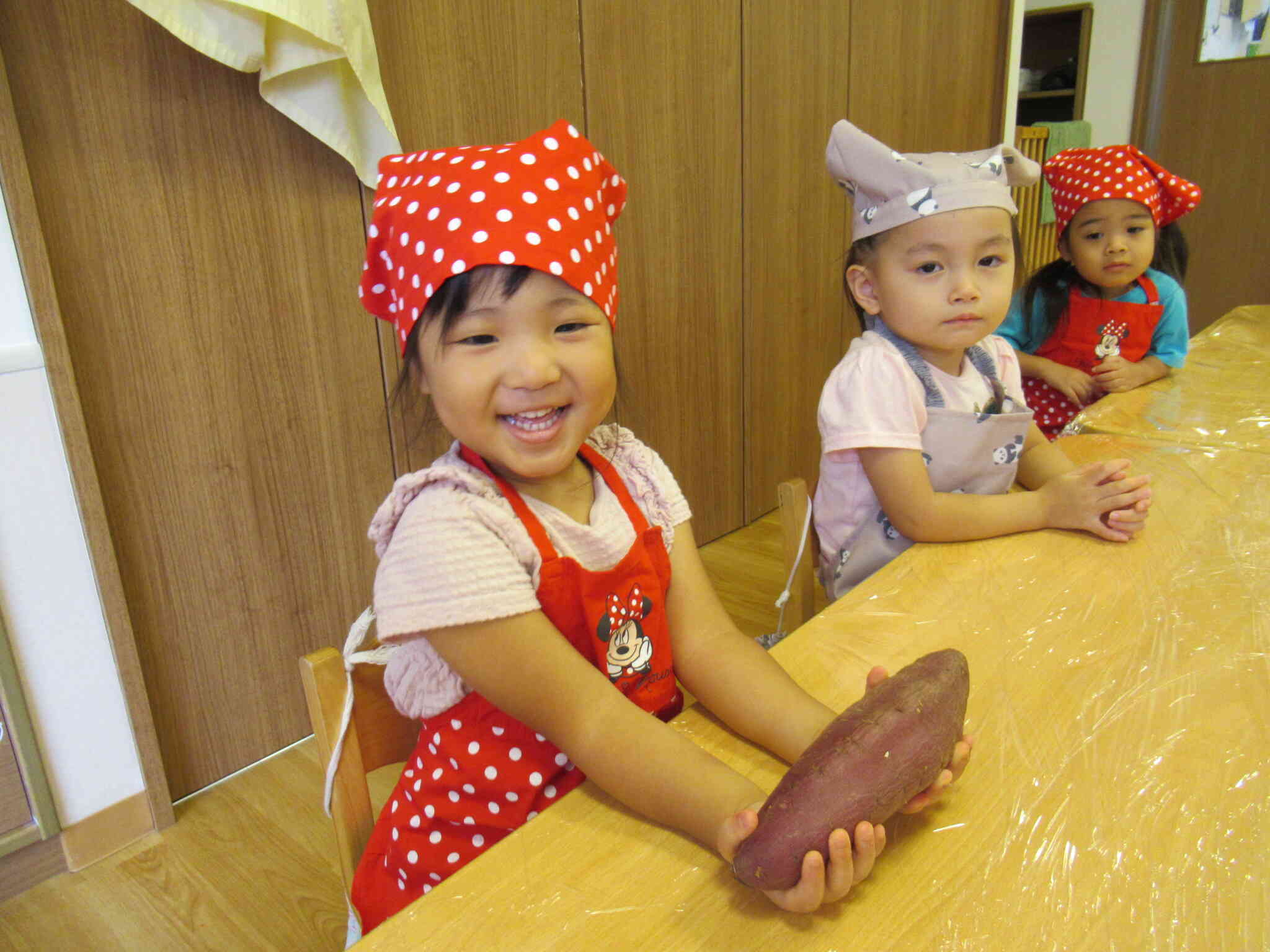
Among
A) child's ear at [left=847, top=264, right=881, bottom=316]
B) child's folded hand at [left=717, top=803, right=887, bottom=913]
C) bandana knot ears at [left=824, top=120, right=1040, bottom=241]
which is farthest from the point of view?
child's ear at [left=847, top=264, right=881, bottom=316]

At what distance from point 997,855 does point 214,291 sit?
141 cm

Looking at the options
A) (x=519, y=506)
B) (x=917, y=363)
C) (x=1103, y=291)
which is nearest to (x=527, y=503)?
(x=519, y=506)

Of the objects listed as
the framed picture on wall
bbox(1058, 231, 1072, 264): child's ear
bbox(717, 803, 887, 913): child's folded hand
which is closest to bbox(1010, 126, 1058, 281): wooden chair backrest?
the framed picture on wall

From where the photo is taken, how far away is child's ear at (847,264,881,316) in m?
1.14

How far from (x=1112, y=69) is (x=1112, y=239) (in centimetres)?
351

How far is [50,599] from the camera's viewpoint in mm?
1302

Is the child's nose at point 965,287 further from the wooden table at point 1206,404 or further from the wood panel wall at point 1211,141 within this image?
the wood panel wall at point 1211,141

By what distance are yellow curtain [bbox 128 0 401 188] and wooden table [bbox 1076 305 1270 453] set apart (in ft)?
4.15

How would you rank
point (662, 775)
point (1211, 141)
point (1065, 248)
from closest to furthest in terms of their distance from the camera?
point (662, 775) → point (1065, 248) → point (1211, 141)

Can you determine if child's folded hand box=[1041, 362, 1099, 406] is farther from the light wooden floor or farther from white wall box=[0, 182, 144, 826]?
white wall box=[0, 182, 144, 826]

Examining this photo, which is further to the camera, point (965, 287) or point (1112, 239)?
point (1112, 239)

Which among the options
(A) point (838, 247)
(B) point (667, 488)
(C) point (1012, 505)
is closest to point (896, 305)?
(C) point (1012, 505)

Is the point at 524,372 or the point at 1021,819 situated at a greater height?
the point at 524,372

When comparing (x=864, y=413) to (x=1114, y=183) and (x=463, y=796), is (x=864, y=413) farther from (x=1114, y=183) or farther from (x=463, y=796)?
(x=1114, y=183)
